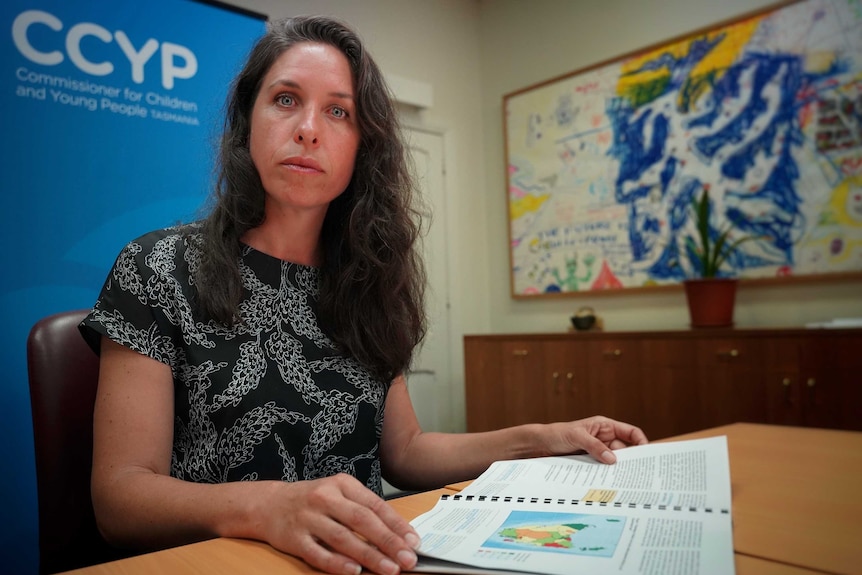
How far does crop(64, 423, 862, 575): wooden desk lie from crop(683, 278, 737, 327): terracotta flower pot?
1.98 m

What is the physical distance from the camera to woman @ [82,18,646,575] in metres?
0.95

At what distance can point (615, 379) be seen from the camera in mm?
3188

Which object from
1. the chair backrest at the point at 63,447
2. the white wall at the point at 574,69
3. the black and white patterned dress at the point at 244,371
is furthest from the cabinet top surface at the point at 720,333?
the chair backrest at the point at 63,447

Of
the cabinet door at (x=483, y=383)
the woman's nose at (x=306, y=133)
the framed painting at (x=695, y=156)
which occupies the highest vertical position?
the framed painting at (x=695, y=156)

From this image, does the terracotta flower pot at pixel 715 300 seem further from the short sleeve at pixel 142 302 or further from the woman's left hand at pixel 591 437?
the short sleeve at pixel 142 302

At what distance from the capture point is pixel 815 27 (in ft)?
10.1

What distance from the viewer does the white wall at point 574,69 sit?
321cm

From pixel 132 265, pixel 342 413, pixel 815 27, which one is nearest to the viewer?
pixel 132 265

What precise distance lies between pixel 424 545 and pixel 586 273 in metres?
3.48

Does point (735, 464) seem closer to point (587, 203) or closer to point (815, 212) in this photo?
point (815, 212)

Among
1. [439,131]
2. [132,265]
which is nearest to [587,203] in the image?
[439,131]

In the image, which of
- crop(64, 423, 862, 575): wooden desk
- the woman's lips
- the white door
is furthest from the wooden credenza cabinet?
the woman's lips

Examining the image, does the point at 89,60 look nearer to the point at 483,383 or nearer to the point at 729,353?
the point at 483,383

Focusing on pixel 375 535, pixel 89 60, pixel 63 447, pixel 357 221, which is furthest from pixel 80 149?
pixel 375 535
